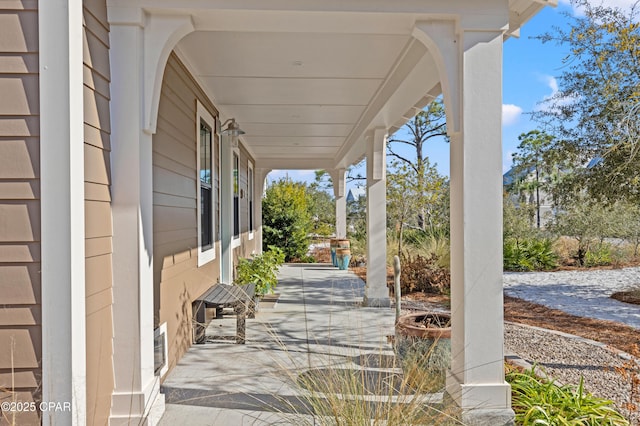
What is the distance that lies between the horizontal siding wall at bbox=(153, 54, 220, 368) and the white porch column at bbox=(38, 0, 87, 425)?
1.09 meters

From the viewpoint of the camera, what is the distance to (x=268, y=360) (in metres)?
4.08

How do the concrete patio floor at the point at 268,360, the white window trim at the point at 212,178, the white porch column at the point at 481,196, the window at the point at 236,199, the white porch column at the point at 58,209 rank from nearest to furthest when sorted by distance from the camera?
the white porch column at the point at 58,209, the white porch column at the point at 481,196, the concrete patio floor at the point at 268,360, the white window trim at the point at 212,178, the window at the point at 236,199

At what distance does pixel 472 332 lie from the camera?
2781mm

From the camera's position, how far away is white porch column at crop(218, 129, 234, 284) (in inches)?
254

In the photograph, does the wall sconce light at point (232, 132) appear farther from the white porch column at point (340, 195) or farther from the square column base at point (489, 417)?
the white porch column at point (340, 195)

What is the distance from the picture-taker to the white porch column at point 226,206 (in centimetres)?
646

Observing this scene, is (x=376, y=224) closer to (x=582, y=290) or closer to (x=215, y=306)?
(x=215, y=306)

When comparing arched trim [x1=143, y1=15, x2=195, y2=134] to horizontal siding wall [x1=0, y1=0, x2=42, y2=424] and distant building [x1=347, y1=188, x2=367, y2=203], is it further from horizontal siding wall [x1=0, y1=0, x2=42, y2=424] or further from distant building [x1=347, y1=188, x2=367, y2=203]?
distant building [x1=347, y1=188, x2=367, y2=203]

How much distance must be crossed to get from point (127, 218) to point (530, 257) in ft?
38.6

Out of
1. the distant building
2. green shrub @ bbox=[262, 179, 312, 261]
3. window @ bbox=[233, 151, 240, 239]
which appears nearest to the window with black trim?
window @ bbox=[233, 151, 240, 239]

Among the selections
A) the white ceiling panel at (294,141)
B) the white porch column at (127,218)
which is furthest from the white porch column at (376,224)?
the white porch column at (127,218)

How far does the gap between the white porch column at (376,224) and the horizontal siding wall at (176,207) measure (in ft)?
8.85

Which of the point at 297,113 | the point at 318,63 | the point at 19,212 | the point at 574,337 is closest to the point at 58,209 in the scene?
the point at 19,212

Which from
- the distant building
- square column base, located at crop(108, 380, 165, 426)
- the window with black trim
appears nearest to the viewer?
square column base, located at crop(108, 380, 165, 426)
